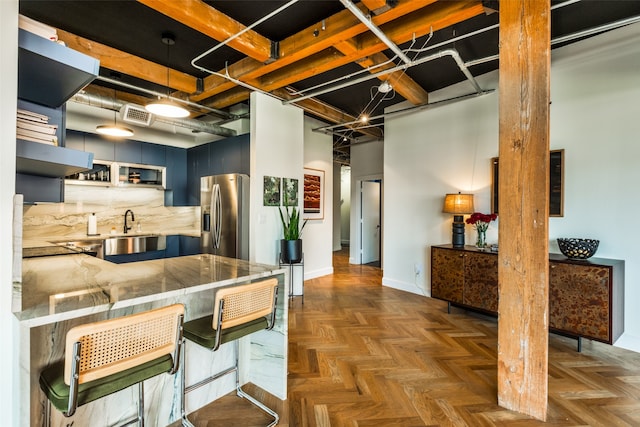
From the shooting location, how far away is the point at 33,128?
163 centimetres

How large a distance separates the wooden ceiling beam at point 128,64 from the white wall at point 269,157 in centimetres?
89

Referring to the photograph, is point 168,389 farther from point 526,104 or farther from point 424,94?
point 424,94

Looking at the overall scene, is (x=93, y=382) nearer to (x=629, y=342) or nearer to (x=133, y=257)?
(x=133, y=257)

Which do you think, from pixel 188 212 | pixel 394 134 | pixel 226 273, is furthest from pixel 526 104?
pixel 188 212

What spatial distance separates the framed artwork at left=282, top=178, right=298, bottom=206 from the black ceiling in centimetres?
173

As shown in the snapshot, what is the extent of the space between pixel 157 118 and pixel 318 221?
3.06 metres

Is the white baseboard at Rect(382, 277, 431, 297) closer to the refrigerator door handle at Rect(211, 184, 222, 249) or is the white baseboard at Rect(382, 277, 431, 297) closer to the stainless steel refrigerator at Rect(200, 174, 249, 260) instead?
the stainless steel refrigerator at Rect(200, 174, 249, 260)

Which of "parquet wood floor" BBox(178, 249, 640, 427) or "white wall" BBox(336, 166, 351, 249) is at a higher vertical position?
"white wall" BBox(336, 166, 351, 249)

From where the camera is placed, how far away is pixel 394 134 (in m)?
4.93

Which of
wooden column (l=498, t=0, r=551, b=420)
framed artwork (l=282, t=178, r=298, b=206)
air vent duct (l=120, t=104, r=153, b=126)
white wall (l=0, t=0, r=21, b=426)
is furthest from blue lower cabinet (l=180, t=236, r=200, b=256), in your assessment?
wooden column (l=498, t=0, r=551, b=420)

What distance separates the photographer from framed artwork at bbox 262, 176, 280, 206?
420 centimetres

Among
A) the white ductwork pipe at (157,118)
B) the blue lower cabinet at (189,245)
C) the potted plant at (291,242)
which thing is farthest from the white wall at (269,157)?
the blue lower cabinet at (189,245)

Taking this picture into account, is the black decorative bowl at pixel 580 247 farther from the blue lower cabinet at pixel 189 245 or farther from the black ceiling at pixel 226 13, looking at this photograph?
the blue lower cabinet at pixel 189 245

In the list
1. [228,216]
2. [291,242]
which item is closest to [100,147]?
[228,216]
